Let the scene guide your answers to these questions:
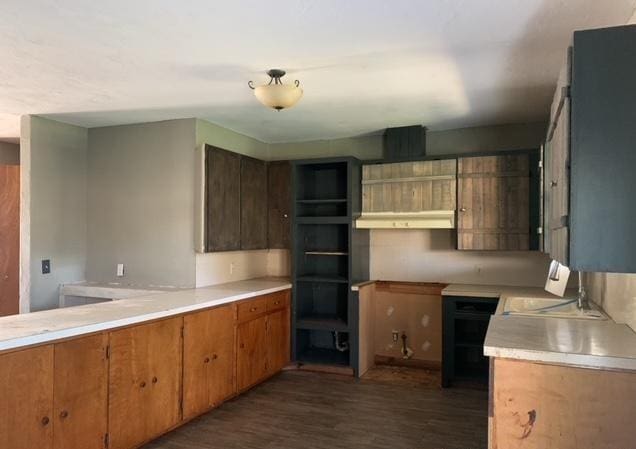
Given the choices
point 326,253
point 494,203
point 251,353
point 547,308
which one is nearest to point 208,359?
point 251,353

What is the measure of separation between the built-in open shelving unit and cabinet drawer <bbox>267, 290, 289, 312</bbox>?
3.7 inches

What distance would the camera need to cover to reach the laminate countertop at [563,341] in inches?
71.6

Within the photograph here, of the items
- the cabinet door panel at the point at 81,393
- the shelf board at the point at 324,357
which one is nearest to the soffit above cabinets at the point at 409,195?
the shelf board at the point at 324,357

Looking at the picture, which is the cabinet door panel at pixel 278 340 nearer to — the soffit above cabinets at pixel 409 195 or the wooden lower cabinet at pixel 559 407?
the soffit above cabinets at pixel 409 195

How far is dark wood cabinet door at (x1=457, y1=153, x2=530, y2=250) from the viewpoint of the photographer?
13.1 feet

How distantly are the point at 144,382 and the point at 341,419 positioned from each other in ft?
4.66

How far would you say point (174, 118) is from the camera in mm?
4102

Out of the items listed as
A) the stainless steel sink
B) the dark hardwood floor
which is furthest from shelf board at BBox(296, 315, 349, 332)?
the stainless steel sink

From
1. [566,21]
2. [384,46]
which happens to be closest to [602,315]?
[566,21]

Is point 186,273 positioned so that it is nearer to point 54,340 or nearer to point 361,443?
point 54,340

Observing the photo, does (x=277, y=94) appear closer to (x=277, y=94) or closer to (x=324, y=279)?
(x=277, y=94)

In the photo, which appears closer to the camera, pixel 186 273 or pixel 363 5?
pixel 363 5

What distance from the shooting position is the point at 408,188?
4.41m

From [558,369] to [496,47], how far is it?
1.70m
